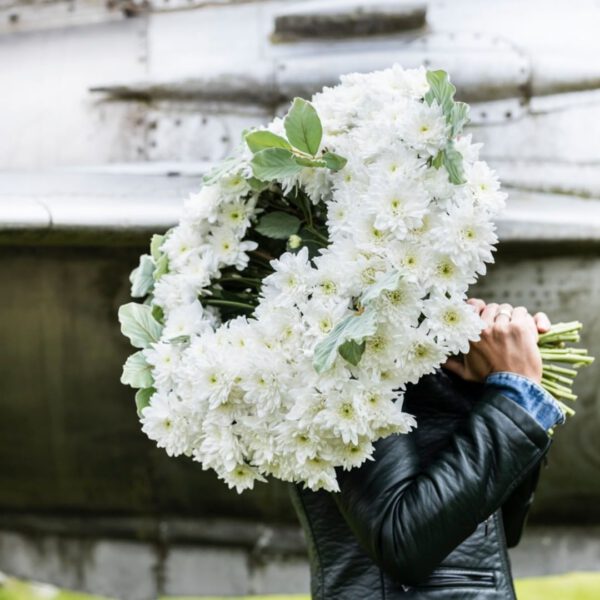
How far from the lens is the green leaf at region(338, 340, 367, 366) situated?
1440 millimetres

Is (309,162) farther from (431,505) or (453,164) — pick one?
(431,505)

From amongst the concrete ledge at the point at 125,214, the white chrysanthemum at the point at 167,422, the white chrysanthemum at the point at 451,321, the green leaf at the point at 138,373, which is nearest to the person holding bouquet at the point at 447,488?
the white chrysanthemum at the point at 451,321

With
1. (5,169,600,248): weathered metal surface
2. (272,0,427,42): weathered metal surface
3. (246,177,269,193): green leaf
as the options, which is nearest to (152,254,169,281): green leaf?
(246,177,269,193): green leaf

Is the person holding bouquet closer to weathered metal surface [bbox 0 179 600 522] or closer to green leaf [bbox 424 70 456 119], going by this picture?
green leaf [bbox 424 70 456 119]

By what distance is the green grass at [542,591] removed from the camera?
10.8 ft

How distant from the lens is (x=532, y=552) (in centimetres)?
340

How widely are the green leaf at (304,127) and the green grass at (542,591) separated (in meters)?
2.15

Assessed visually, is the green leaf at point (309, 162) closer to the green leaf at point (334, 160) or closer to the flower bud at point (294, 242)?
the green leaf at point (334, 160)

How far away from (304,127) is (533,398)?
1.79 ft

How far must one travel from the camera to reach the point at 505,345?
5.20 feet

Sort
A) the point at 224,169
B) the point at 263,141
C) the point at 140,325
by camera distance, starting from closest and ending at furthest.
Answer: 1. the point at 263,141
2. the point at 224,169
3. the point at 140,325

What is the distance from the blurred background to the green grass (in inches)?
0.4

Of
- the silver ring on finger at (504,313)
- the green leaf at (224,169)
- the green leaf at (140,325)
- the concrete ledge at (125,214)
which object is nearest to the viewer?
the silver ring on finger at (504,313)

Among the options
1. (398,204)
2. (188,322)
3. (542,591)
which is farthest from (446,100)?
(542,591)
